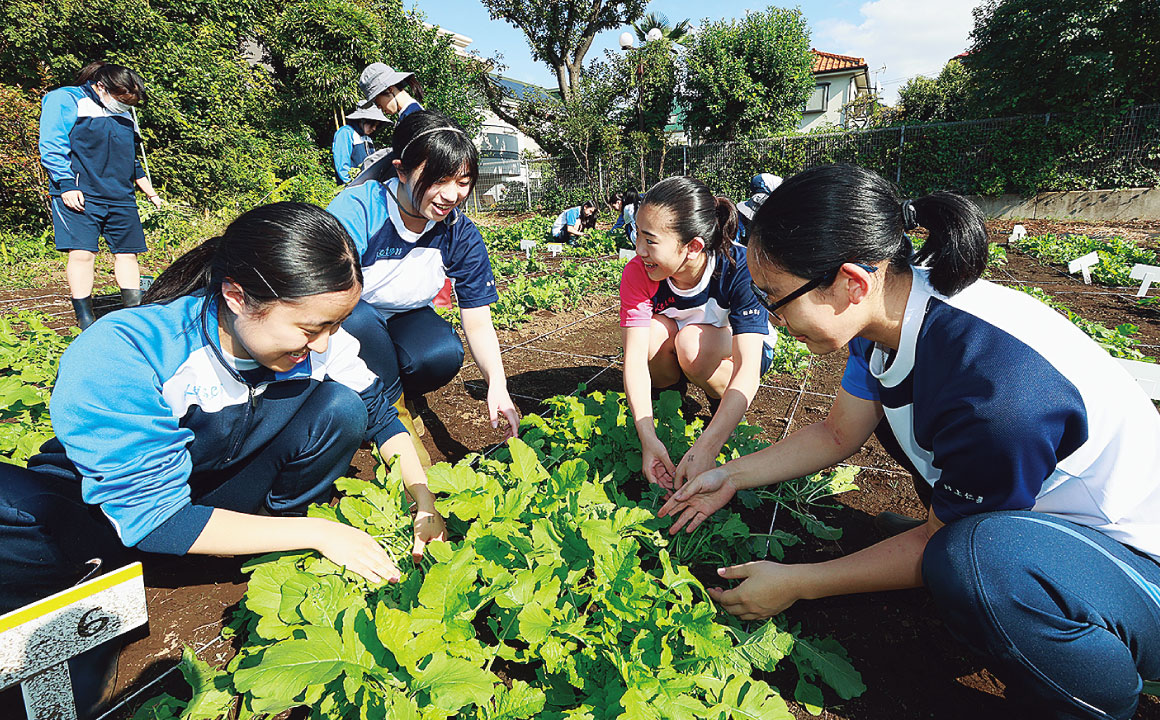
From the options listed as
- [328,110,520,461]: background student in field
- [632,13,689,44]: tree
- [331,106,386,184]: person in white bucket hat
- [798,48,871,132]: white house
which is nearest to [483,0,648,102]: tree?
[632,13,689,44]: tree

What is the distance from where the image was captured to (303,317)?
1.35 m

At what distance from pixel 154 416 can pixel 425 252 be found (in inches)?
49.9

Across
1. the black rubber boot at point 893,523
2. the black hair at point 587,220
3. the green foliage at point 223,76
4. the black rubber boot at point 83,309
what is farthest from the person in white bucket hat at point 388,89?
the green foliage at point 223,76

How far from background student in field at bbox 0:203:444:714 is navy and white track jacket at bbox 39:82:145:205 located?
315cm

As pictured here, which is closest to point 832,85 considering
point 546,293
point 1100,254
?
point 1100,254

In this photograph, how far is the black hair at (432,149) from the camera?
203 centimetres

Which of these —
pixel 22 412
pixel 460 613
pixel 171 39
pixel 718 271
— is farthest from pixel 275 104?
pixel 460 613

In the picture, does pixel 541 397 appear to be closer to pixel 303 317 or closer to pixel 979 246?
pixel 303 317

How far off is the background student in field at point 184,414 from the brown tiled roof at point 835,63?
31.7 m

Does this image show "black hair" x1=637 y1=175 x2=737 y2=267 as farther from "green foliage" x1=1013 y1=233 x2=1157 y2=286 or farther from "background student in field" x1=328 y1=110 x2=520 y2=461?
"green foliage" x1=1013 y1=233 x2=1157 y2=286

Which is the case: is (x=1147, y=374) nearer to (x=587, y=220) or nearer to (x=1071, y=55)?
(x=587, y=220)

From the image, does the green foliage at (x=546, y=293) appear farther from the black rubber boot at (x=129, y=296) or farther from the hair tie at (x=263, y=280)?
the hair tie at (x=263, y=280)

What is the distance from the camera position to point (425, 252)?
2.40m

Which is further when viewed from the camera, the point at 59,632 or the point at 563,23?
the point at 563,23
